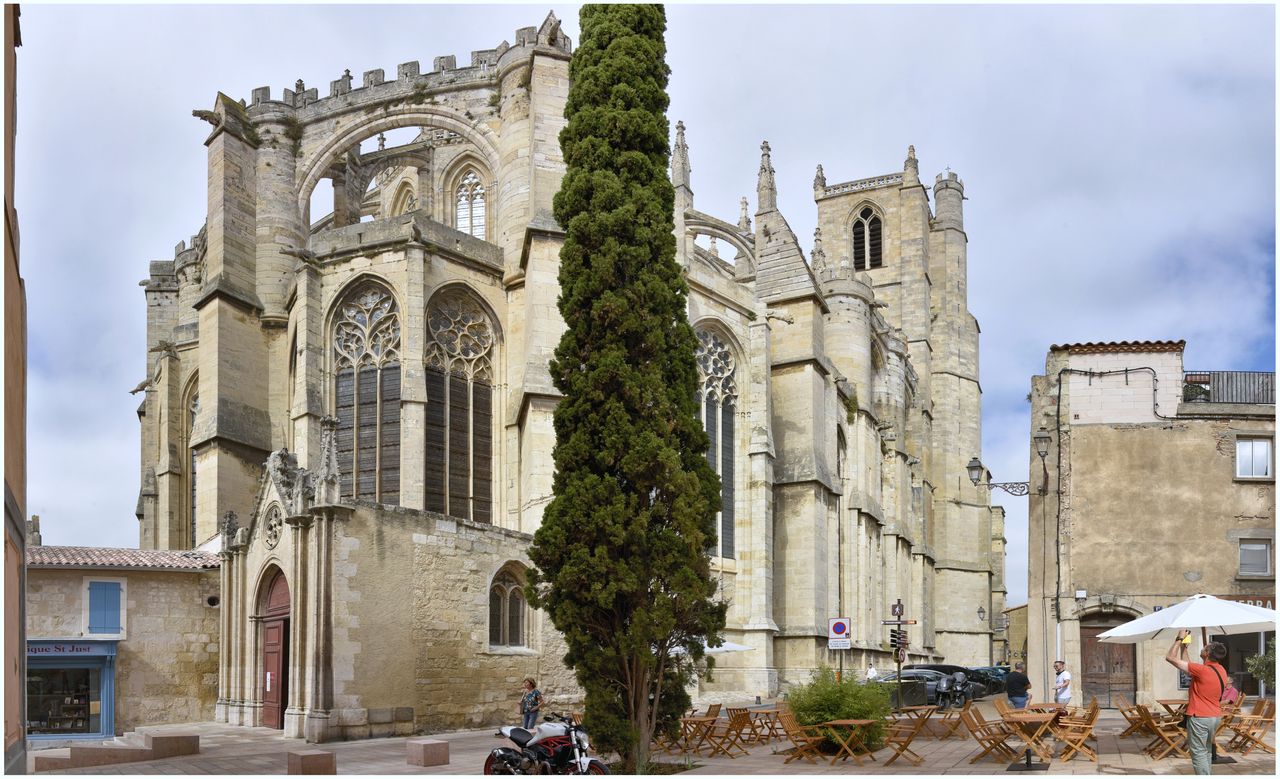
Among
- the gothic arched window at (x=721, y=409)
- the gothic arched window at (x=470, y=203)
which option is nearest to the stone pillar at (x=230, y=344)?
the gothic arched window at (x=470, y=203)

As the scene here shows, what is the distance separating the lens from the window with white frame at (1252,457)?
20.5 meters

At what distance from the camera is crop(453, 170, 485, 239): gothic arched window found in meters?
29.7

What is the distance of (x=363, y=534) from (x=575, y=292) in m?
5.29

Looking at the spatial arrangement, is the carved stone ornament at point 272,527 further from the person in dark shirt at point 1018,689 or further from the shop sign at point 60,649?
the person in dark shirt at point 1018,689

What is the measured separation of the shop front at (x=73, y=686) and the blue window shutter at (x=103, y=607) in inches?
9.3

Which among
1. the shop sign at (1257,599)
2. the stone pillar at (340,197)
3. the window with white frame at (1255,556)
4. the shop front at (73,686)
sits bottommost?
the shop front at (73,686)

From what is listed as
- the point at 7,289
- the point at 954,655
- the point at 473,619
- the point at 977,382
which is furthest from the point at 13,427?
the point at 977,382

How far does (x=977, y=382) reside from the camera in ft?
177

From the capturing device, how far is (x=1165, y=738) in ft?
37.3

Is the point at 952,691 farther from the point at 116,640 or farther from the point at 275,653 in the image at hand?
the point at 116,640

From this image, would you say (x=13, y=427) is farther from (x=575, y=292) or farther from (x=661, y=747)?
(x=661, y=747)

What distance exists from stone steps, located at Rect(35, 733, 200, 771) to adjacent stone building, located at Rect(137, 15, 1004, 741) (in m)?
1.75

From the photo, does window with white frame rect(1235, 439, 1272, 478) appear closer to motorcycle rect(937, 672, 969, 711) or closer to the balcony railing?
the balcony railing

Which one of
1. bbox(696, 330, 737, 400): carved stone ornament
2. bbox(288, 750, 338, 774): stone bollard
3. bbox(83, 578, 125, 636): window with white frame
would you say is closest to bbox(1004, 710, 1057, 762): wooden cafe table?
bbox(288, 750, 338, 774): stone bollard
